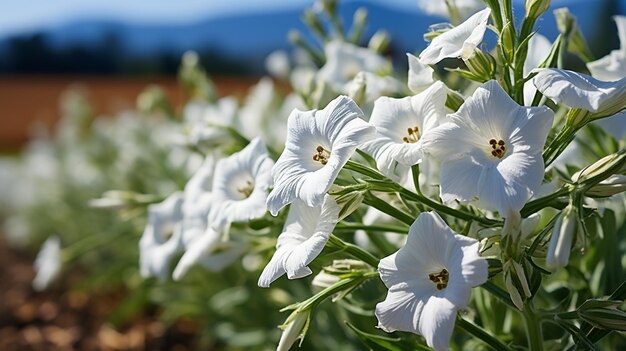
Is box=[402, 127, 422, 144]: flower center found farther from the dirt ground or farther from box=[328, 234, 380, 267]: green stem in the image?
the dirt ground

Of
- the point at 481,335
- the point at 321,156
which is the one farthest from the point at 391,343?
the point at 321,156

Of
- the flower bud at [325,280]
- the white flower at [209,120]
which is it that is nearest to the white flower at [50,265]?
the white flower at [209,120]

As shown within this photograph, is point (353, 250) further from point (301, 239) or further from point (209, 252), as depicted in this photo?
point (209, 252)

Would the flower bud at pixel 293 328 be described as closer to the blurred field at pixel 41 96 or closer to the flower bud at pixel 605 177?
the flower bud at pixel 605 177

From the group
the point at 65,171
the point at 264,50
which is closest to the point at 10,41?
the point at 264,50

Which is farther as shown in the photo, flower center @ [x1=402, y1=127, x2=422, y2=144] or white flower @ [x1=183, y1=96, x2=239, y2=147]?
white flower @ [x1=183, y1=96, x2=239, y2=147]

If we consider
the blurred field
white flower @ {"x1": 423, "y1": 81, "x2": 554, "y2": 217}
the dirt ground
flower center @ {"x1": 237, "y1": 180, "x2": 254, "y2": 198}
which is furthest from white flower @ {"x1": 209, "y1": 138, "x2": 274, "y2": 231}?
the blurred field
